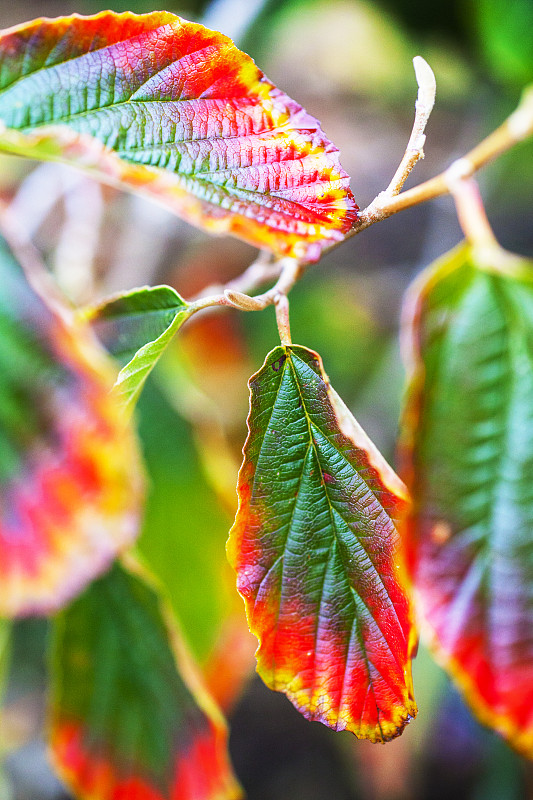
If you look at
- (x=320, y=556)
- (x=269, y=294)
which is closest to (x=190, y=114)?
(x=269, y=294)

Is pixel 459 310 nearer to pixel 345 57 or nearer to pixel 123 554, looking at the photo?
pixel 123 554

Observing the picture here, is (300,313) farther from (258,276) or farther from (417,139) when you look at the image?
(417,139)

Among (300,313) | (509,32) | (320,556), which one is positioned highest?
(509,32)

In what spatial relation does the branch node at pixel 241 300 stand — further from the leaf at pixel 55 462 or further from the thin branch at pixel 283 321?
the leaf at pixel 55 462

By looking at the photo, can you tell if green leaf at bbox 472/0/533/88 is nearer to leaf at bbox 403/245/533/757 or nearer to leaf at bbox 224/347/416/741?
leaf at bbox 403/245/533/757

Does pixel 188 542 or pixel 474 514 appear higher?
pixel 474 514

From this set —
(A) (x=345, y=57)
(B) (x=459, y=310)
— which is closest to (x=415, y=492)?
(B) (x=459, y=310)

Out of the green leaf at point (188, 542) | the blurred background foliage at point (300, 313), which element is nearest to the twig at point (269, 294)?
the blurred background foliage at point (300, 313)
